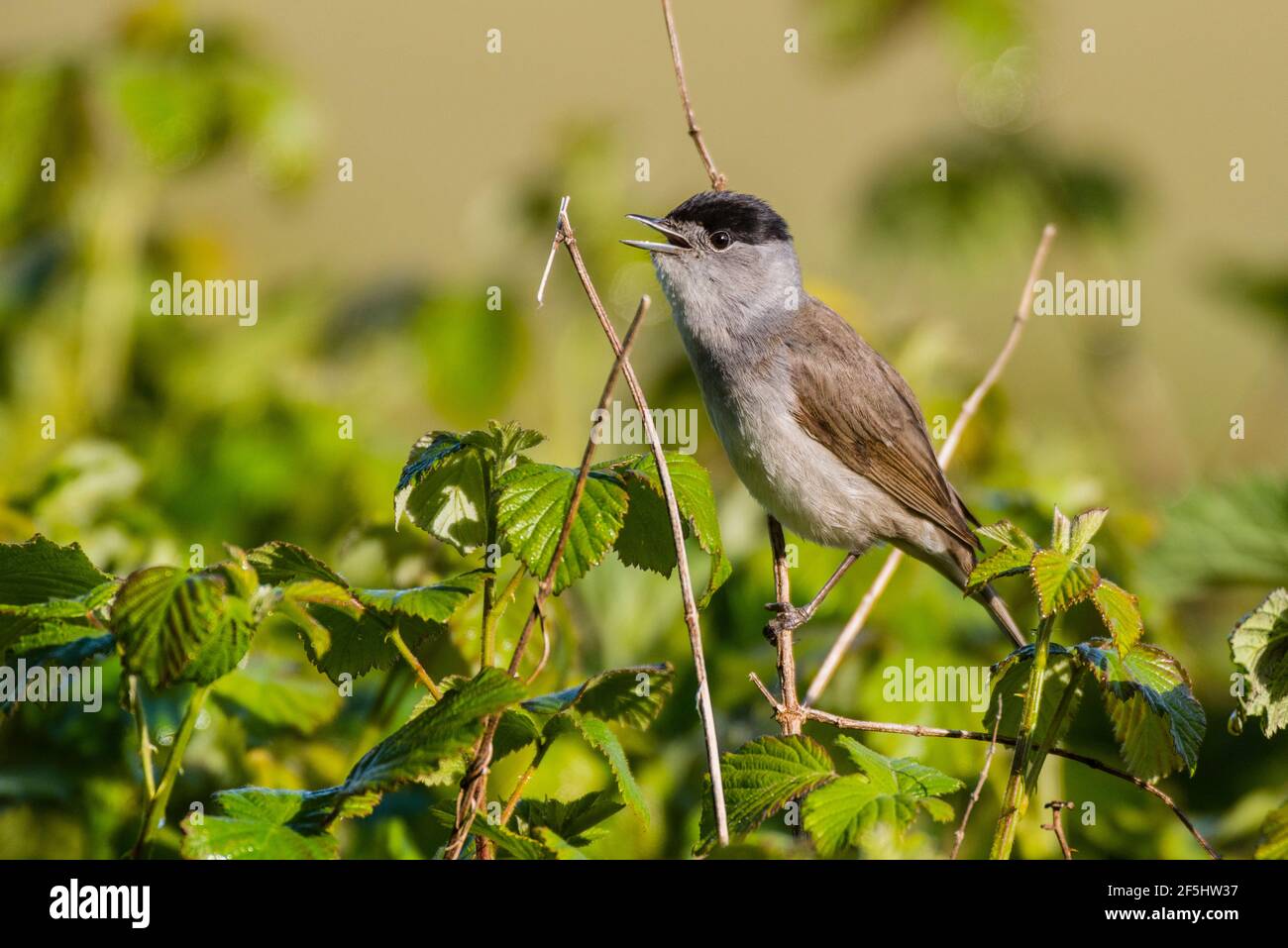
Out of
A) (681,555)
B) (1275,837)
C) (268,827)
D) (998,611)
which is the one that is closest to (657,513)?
(681,555)

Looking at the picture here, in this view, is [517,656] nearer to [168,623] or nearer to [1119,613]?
[168,623]

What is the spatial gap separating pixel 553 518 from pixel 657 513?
0.87 ft

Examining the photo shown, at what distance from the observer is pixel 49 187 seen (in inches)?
175

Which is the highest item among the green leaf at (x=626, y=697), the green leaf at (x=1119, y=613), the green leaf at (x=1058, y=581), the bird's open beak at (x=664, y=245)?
the bird's open beak at (x=664, y=245)

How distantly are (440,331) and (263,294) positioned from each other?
111cm

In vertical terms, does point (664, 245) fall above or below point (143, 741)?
above

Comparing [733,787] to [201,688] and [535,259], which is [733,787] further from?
[535,259]

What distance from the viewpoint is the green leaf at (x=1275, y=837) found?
Result: 184cm

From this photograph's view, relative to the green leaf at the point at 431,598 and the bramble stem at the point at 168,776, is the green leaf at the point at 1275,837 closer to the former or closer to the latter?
the green leaf at the point at 431,598

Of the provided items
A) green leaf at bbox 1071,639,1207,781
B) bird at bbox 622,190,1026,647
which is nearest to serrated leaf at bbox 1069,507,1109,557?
green leaf at bbox 1071,639,1207,781

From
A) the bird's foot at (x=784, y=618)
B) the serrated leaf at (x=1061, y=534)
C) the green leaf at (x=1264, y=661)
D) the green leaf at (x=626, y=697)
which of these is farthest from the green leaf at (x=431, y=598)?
the green leaf at (x=1264, y=661)

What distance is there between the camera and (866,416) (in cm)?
349

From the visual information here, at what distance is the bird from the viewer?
3.33 metres

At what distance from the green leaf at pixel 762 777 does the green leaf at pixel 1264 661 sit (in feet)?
2.03
